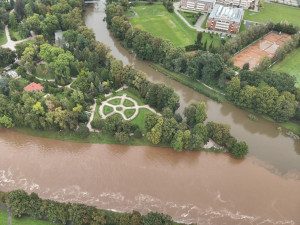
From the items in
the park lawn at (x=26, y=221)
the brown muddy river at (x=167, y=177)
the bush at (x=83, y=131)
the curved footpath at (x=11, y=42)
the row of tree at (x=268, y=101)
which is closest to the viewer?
the park lawn at (x=26, y=221)

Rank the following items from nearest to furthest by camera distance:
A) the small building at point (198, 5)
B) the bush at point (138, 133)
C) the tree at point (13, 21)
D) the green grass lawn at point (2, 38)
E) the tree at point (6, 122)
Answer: the bush at point (138, 133) → the tree at point (6, 122) → the green grass lawn at point (2, 38) → the tree at point (13, 21) → the small building at point (198, 5)

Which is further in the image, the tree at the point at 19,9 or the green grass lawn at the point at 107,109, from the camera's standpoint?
the tree at the point at 19,9

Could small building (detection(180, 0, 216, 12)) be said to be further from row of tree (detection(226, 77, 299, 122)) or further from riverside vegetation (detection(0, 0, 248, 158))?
row of tree (detection(226, 77, 299, 122))

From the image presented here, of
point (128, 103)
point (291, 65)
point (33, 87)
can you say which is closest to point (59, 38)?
point (33, 87)

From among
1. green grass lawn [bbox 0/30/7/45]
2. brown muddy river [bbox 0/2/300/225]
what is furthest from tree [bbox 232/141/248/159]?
green grass lawn [bbox 0/30/7/45]

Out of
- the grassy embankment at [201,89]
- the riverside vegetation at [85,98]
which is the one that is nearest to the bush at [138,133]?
the riverside vegetation at [85,98]

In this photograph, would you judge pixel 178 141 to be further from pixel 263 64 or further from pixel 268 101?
pixel 263 64

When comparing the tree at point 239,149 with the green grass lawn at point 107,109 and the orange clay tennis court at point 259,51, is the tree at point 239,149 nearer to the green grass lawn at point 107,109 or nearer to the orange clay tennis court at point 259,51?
the green grass lawn at point 107,109
